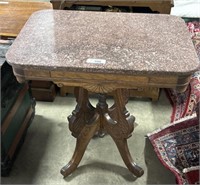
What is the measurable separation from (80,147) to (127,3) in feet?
2.56

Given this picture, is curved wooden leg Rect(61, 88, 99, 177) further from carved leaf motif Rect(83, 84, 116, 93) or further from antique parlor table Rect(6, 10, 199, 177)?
carved leaf motif Rect(83, 84, 116, 93)

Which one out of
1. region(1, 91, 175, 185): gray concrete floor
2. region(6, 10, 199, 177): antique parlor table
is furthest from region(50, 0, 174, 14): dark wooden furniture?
region(1, 91, 175, 185): gray concrete floor

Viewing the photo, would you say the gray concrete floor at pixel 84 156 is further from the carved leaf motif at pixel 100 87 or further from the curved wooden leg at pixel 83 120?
the carved leaf motif at pixel 100 87

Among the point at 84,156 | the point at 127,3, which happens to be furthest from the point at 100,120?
the point at 127,3

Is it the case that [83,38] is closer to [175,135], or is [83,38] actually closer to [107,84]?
[107,84]

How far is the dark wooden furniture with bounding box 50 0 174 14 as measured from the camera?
1.48 metres

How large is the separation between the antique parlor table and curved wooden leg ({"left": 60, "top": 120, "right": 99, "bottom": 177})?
1 centimetres

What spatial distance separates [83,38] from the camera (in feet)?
3.45

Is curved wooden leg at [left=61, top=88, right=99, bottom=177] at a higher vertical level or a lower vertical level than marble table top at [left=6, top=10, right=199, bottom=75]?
lower

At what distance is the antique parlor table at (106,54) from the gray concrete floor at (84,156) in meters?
0.27

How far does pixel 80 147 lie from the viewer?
134 cm

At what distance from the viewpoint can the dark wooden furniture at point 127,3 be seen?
1.48 meters

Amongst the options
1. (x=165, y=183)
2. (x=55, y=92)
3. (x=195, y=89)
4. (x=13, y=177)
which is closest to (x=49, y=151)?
(x=13, y=177)

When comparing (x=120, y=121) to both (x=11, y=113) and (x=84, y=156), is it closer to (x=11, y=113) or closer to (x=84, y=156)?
(x=84, y=156)
